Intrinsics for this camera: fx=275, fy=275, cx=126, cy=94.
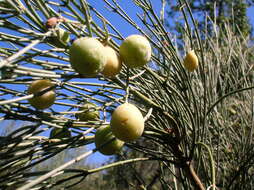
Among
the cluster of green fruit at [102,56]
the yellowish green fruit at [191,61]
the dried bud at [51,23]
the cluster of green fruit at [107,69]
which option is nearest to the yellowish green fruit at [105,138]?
the cluster of green fruit at [107,69]

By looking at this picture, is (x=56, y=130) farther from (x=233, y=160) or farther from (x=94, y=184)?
(x=94, y=184)

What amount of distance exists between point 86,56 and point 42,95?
4.0 inches

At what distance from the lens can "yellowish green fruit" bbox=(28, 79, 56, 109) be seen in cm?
43

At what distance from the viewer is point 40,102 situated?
1.45 ft

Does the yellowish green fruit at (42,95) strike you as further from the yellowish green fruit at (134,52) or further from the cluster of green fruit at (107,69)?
the yellowish green fruit at (134,52)

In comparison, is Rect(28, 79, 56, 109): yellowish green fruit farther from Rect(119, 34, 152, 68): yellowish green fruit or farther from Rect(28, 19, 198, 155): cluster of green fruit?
Rect(119, 34, 152, 68): yellowish green fruit

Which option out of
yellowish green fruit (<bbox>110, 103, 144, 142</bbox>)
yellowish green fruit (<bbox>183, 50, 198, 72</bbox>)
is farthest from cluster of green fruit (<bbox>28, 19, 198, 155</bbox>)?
yellowish green fruit (<bbox>183, 50, 198, 72</bbox>)

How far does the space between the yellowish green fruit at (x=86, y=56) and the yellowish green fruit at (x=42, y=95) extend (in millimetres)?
59

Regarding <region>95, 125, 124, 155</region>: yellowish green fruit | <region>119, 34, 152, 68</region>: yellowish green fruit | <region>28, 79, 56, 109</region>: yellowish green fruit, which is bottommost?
<region>95, 125, 124, 155</region>: yellowish green fruit

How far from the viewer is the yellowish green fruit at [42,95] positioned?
1.40 ft

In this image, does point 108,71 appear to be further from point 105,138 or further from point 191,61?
point 191,61

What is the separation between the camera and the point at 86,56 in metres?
0.40

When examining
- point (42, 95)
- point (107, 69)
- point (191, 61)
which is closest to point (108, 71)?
point (107, 69)

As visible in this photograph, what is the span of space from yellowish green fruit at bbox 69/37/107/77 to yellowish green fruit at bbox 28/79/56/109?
6 cm
